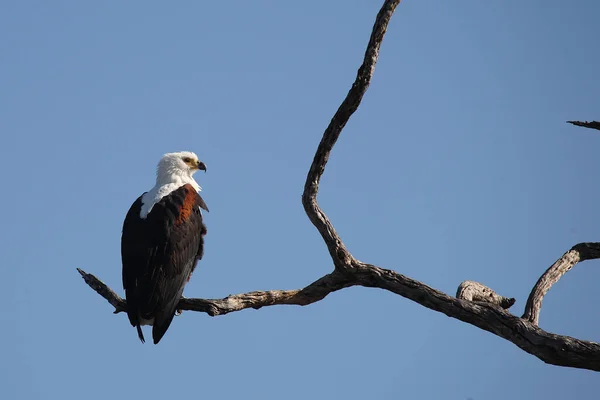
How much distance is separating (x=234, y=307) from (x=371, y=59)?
2108 millimetres

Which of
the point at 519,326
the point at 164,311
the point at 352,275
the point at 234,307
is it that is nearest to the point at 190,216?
the point at 164,311

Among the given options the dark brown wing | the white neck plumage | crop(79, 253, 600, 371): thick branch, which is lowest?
crop(79, 253, 600, 371): thick branch

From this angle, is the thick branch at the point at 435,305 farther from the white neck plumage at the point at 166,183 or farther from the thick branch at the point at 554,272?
the white neck plumage at the point at 166,183

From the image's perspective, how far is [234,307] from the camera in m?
5.90

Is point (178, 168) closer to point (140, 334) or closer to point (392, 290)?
point (140, 334)

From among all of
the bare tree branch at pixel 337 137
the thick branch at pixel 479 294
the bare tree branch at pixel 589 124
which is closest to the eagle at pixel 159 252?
the bare tree branch at pixel 337 137

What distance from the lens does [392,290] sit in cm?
572

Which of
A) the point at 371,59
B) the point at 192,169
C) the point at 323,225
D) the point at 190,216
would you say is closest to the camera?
the point at 371,59

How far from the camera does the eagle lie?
22.3ft

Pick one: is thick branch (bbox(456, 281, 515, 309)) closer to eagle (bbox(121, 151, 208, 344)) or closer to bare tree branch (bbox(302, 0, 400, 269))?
bare tree branch (bbox(302, 0, 400, 269))

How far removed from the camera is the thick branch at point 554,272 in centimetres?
570

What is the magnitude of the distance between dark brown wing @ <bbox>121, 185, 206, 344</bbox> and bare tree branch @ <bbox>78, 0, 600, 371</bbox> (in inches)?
14.6

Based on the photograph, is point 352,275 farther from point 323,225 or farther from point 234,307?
point 234,307

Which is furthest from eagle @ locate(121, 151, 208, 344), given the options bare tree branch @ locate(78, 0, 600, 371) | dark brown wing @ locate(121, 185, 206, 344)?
bare tree branch @ locate(78, 0, 600, 371)
